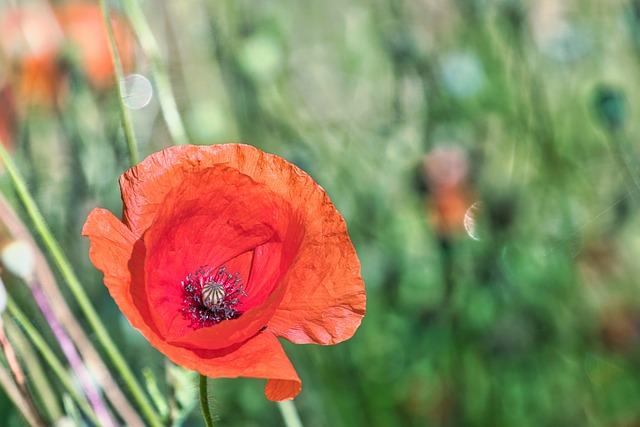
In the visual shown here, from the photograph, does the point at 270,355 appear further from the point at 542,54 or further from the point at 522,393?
the point at 542,54

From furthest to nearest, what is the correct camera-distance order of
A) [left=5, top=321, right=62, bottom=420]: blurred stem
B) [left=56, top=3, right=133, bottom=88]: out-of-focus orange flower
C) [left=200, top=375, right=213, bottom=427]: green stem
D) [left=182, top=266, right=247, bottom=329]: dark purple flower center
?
1. [left=56, top=3, right=133, bottom=88]: out-of-focus orange flower
2. [left=5, top=321, right=62, bottom=420]: blurred stem
3. [left=182, top=266, right=247, bottom=329]: dark purple flower center
4. [left=200, top=375, right=213, bottom=427]: green stem

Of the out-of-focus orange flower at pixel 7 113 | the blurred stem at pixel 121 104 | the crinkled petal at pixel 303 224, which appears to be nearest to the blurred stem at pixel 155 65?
the blurred stem at pixel 121 104

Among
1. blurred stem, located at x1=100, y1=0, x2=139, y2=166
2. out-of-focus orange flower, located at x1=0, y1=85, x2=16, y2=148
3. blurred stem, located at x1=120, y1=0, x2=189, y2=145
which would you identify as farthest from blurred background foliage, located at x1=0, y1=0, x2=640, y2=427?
blurred stem, located at x1=100, y1=0, x2=139, y2=166

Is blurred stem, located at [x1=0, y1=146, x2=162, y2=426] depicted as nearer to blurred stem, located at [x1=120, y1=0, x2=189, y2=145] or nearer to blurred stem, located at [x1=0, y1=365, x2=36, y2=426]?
blurred stem, located at [x1=0, y1=365, x2=36, y2=426]

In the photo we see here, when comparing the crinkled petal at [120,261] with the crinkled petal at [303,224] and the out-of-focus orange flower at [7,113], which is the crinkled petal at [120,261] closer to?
the crinkled petal at [303,224]

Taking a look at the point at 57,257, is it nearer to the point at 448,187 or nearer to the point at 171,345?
the point at 171,345

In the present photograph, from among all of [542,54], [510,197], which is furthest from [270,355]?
[542,54]

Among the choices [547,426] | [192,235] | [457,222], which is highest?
[192,235]
